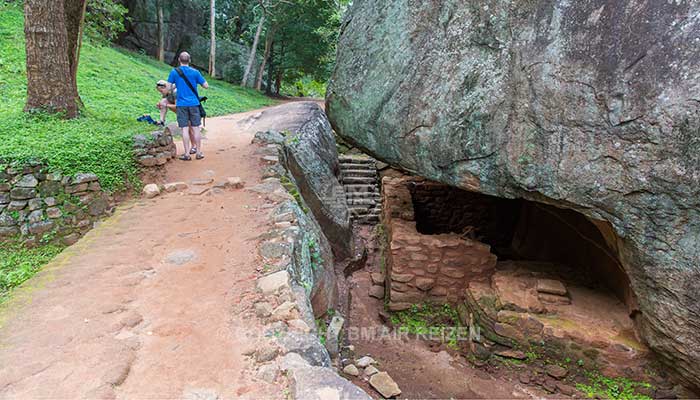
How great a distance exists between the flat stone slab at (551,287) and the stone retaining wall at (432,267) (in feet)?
2.76

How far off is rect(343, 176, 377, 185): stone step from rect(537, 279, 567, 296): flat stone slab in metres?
7.32

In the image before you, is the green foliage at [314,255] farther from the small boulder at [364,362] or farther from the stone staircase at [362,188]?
the stone staircase at [362,188]

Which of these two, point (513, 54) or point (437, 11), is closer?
point (513, 54)

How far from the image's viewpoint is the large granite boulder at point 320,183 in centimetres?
765

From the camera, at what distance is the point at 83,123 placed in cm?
597

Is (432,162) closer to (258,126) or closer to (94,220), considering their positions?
(94,220)

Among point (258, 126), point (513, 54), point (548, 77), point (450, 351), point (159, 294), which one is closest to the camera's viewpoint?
point (159, 294)

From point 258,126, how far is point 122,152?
15.9ft

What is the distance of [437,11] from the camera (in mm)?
4914

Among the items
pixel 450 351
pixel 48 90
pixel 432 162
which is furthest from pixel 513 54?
pixel 48 90

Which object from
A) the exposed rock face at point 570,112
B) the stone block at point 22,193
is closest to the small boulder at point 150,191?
the stone block at point 22,193

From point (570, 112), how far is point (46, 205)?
612cm

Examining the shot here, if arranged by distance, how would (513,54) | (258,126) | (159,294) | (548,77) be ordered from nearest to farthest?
(159,294)
(548,77)
(513,54)
(258,126)

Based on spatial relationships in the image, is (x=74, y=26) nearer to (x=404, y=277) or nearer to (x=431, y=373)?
(x=404, y=277)
